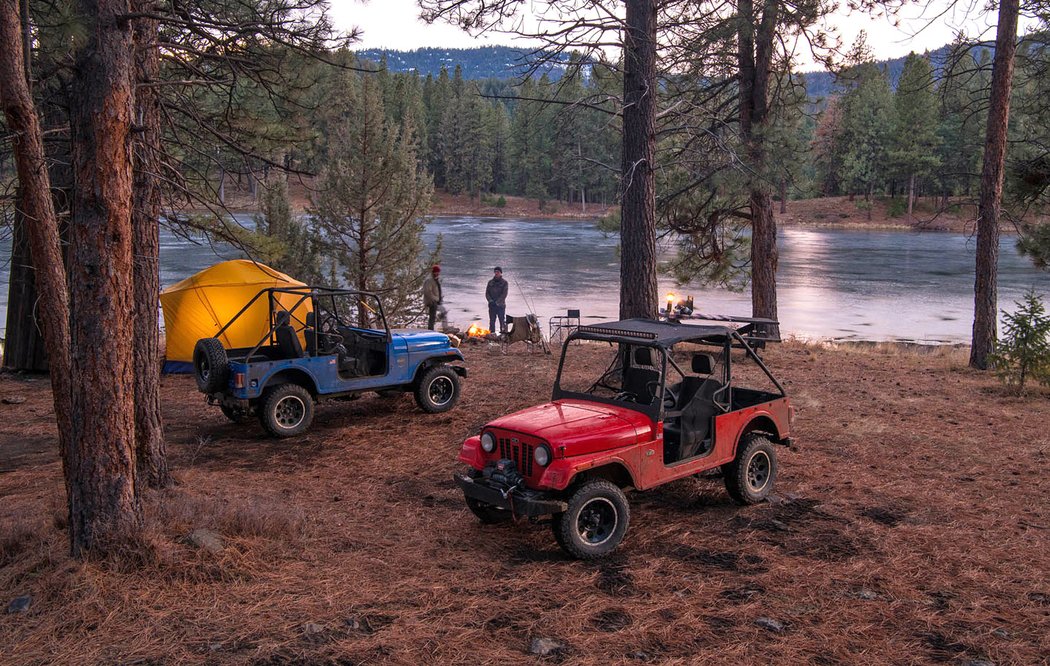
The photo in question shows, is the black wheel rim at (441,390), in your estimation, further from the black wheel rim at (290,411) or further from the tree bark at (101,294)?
the tree bark at (101,294)

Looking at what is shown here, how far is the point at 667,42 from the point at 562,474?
748 centimetres

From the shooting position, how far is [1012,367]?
1274cm

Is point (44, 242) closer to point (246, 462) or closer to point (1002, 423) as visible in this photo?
point (246, 462)

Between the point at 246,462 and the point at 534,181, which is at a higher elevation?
the point at 534,181

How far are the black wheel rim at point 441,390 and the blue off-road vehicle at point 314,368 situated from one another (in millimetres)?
13

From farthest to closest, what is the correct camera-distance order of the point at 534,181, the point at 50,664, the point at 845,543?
the point at 534,181 < the point at 845,543 < the point at 50,664

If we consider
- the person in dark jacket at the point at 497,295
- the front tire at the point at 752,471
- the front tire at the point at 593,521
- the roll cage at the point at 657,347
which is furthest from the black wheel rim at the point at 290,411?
the person in dark jacket at the point at 497,295

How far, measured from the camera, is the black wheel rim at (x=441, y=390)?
1081 cm

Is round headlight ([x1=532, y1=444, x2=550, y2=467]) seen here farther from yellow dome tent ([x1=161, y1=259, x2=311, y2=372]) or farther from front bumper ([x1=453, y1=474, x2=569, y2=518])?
yellow dome tent ([x1=161, y1=259, x2=311, y2=372])

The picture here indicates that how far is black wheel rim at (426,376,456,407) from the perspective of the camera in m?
10.8

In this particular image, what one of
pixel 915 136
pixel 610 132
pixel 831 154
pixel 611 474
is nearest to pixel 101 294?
pixel 611 474

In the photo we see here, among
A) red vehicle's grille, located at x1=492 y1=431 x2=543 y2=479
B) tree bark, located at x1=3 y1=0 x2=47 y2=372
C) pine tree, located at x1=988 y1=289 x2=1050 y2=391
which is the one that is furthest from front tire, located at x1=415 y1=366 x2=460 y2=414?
pine tree, located at x1=988 y1=289 x2=1050 y2=391

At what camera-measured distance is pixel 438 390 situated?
35.7 ft

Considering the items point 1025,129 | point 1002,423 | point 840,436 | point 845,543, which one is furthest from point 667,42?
point 1025,129
